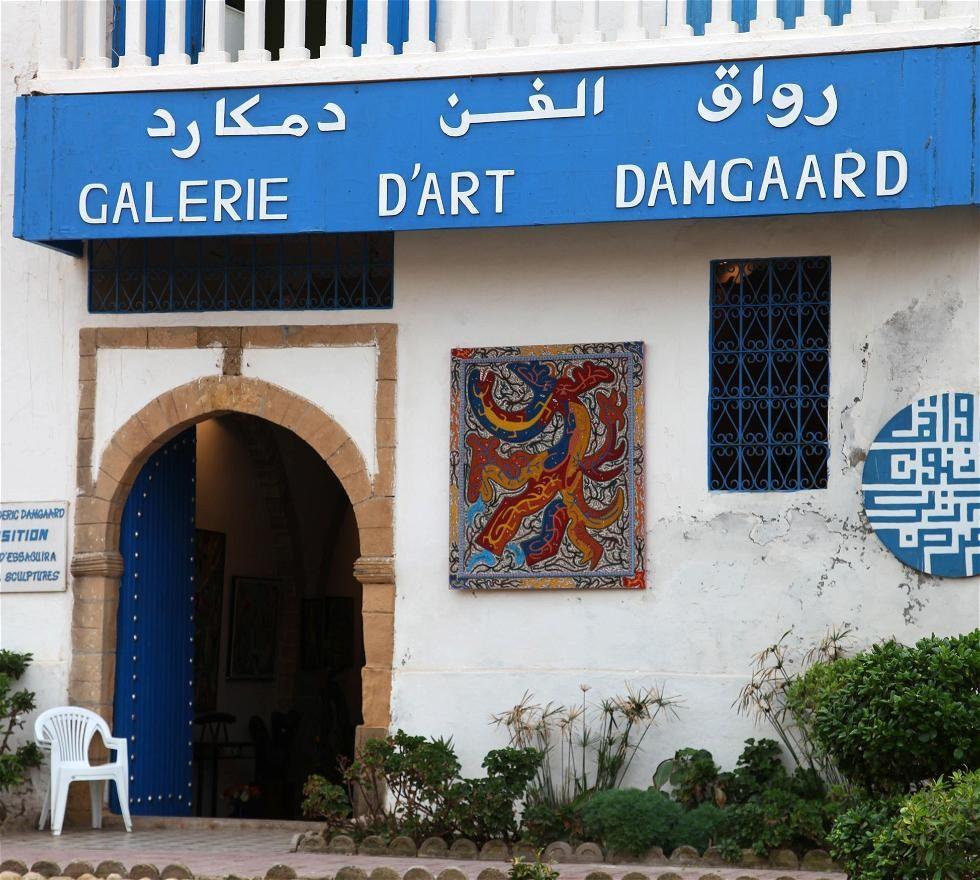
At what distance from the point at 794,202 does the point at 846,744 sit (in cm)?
357

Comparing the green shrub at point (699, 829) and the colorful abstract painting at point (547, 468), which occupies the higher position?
the colorful abstract painting at point (547, 468)

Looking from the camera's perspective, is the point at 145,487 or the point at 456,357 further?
the point at 145,487

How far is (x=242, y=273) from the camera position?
1130 cm

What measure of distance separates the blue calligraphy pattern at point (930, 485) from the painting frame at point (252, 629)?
19.3ft

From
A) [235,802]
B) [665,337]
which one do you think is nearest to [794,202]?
[665,337]

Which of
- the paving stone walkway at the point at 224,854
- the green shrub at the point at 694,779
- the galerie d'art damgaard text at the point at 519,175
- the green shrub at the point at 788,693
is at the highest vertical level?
the galerie d'art damgaard text at the point at 519,175

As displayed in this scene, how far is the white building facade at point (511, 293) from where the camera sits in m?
9.92

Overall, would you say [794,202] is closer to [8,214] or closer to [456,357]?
[456,357]

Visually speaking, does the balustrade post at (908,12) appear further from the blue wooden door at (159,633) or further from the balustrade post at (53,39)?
the blue wooden door at (159,633)

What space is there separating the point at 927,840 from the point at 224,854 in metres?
4.63

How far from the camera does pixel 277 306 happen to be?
11203 millimetres

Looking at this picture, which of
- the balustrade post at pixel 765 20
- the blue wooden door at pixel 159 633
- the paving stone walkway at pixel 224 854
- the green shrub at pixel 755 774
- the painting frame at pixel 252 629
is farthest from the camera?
the painting frame at pixel 252 629

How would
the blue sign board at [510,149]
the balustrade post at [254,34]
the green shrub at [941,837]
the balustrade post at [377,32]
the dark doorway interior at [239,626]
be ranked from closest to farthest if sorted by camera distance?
the green shrub at [941,837]
the blue sign board at [510,149]
the balustrade post at [377,32]
the balustrade post at [254,34]
the dark doorway interior at [239,626]

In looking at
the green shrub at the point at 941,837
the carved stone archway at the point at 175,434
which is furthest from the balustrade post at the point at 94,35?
the green shrub at the point at 941,837
